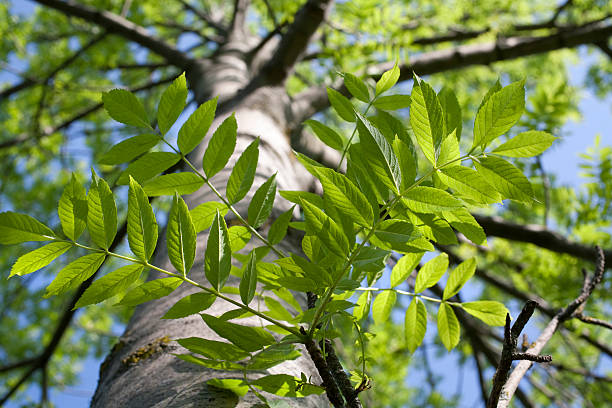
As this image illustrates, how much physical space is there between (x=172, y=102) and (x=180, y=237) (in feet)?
0.86

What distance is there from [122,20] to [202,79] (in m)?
0.96

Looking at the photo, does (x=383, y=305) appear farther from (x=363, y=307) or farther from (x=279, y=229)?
(x=279, y=229)

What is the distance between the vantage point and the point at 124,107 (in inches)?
29.1

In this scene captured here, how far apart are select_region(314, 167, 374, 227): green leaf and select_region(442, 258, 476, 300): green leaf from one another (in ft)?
1.27

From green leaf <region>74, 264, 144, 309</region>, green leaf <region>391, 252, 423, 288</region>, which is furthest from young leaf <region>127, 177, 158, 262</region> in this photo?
green leaf <region>391, 252, 423, 288</region>

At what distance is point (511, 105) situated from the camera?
0.60 m

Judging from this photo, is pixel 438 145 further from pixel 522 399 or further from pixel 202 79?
pixel 202 79

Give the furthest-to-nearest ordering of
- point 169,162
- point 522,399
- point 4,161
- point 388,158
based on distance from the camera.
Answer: point 4,161 < point 522,399 < point 169,162 < point 388,158

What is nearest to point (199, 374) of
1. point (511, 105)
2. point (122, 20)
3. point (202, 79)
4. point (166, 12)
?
point (511, 105)

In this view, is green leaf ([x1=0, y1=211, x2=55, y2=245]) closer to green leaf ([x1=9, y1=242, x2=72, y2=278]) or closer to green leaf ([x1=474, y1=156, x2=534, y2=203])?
green leaf ([x1=9, y1=242, x2=72, y2=278])

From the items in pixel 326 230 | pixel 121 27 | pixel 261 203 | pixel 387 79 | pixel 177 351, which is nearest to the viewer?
pixel 326 230

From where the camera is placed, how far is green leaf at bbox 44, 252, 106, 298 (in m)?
0.61

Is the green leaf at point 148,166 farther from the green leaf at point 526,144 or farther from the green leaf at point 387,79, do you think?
the green leaf at point 526,144

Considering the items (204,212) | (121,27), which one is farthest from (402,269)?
(121,27)
